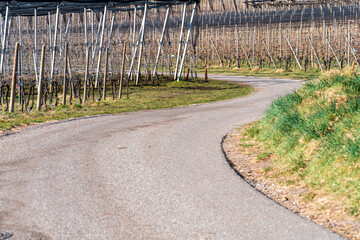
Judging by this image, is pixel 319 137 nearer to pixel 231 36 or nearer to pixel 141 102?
pixel 141 102

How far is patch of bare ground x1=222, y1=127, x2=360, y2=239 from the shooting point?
5.90 meters

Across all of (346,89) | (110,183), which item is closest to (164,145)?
(110,183)

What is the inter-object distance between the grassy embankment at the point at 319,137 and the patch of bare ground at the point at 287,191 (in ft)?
0.15

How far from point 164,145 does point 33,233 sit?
19.2 ft

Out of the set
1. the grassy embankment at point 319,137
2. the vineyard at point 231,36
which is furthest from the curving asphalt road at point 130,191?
the vineyard at point 231,36

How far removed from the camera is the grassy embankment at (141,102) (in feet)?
53.2

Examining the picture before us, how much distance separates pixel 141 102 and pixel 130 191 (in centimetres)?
1543

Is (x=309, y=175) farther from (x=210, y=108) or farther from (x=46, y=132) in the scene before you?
(x=210, y=108)

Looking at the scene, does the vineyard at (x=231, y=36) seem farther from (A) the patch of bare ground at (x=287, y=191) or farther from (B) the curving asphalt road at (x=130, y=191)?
(A) the patch of bare ground at (x=287, y=191)

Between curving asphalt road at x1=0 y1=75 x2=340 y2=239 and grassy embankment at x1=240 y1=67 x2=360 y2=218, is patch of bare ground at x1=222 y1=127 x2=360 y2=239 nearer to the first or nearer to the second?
grassy embankment at x1=240 y1=67 x2=360 y2=218

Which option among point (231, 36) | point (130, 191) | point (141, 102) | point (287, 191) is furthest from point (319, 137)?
point (231, 36)

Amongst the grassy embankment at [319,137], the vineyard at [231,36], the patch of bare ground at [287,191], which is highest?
the vineyard at [231,36]

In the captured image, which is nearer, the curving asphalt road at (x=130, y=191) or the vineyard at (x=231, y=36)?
the curving asphalt road at (x=130, y=191)

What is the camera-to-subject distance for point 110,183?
7.59m
